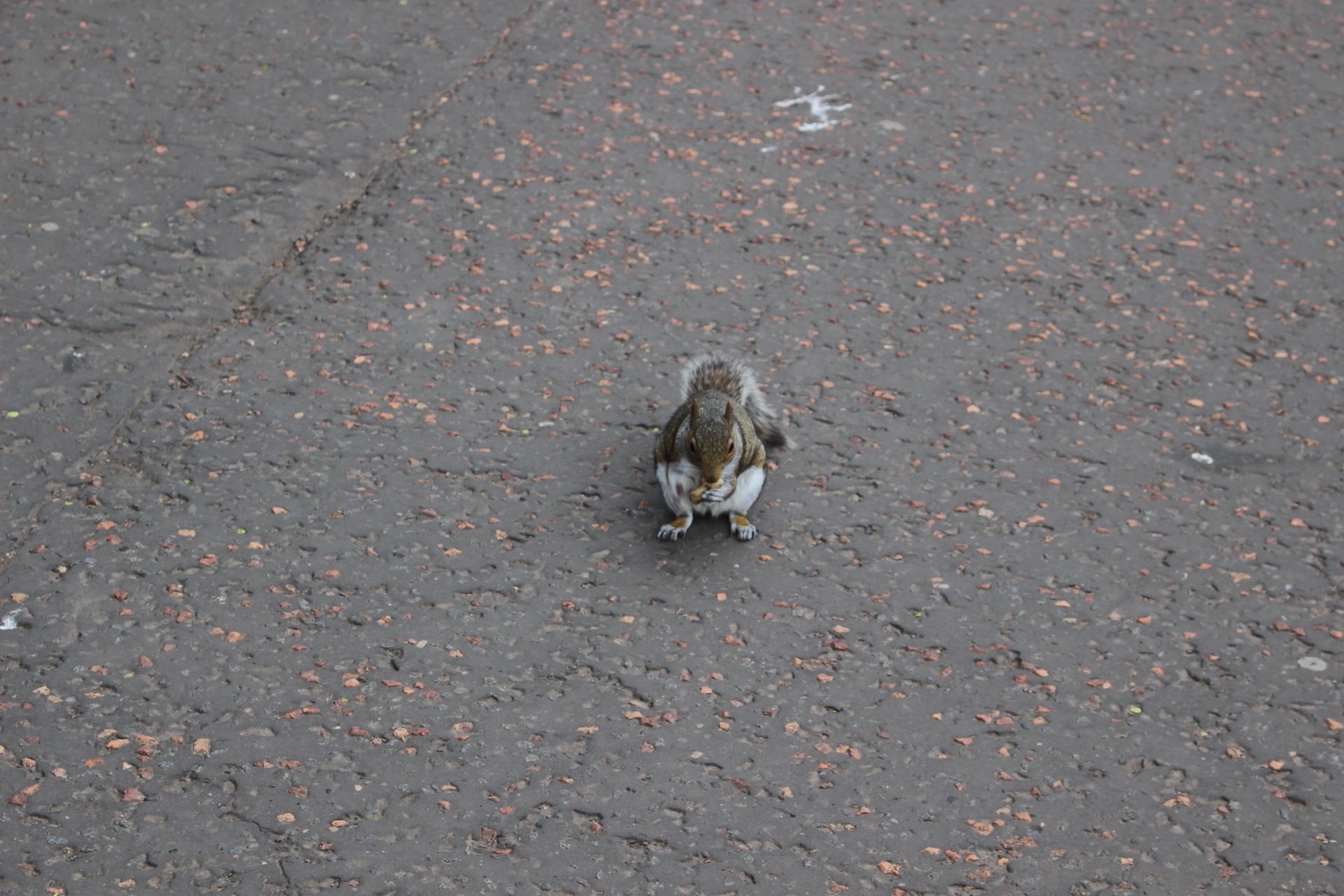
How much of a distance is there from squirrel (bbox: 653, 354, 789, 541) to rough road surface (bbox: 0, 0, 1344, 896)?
13cm

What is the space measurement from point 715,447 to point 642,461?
21.8 inches

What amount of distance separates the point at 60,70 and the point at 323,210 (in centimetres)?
171

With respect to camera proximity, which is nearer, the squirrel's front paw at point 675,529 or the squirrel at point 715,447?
the squirrel at point 715,447

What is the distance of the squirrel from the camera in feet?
11.7

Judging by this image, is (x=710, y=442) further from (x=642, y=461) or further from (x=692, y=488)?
(x=642, y=461)

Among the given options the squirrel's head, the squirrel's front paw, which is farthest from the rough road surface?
the squirrel's head

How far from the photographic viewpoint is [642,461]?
160 inches

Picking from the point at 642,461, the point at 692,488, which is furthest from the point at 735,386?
the point at 692,488

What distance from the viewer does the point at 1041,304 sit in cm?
495

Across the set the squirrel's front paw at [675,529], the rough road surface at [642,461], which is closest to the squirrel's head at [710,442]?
the squirrel's front paw at [675,529]

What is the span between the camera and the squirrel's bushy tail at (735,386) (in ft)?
13.2

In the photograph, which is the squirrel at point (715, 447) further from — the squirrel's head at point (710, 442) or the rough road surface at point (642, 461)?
the rough road surface at point (642, 461)

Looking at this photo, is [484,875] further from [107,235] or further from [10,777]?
[107,235]

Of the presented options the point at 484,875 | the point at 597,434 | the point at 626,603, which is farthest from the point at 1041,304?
the point at 484,875
